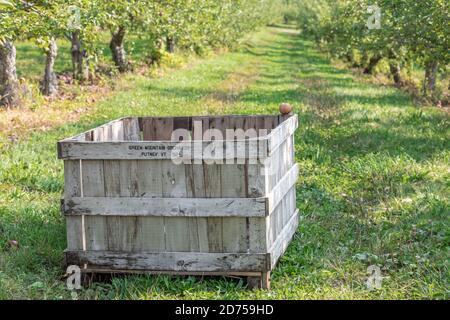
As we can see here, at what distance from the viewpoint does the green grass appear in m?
5.58

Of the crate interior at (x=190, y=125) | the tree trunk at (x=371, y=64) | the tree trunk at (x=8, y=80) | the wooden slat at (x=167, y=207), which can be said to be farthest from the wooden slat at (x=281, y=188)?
the tree trunk at (x=371, y=64)

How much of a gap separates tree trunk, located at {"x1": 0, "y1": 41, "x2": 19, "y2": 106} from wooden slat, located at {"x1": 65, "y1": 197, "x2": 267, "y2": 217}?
9.95 m

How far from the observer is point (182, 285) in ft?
18.4

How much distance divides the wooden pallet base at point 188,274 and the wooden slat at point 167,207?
0.51 metres

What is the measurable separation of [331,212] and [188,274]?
2736 mm

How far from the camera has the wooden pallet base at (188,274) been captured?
18.4 ft

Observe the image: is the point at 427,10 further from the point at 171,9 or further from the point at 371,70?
the point at 371,70

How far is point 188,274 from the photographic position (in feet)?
18.6

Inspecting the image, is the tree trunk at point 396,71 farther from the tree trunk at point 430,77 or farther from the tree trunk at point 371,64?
the tree trunk at point 430,77

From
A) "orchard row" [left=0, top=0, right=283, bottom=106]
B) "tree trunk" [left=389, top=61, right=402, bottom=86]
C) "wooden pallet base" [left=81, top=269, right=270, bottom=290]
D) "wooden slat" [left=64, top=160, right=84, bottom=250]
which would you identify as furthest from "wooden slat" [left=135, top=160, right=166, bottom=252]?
"tree trunk" [left=389, top=61, right=402, bottom=86]

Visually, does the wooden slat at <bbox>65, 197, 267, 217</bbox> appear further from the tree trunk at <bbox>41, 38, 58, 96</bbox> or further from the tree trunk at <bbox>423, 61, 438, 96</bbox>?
the tree trunk at <bbox>423, 61, 438, 96</bbox>

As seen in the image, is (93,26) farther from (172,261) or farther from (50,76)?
(172,261)

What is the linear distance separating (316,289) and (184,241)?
3.81 feet

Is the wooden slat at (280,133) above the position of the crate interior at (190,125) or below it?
above
